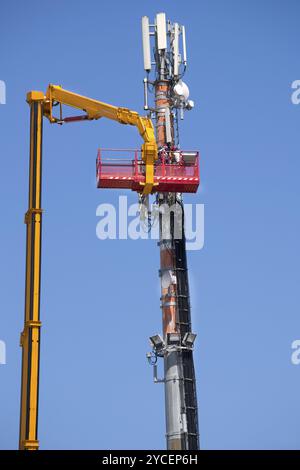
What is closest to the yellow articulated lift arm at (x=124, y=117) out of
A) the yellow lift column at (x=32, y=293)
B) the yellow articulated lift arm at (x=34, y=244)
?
the yellow articulated lift arm at (x=34, y=244)

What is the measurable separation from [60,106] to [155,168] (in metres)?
8.29

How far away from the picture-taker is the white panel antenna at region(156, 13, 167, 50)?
240 feet

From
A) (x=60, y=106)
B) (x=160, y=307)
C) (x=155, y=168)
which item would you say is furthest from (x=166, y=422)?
(x=60, y=106)

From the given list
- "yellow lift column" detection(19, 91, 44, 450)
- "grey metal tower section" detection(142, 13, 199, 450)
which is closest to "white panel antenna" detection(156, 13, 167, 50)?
"grey metal tower section" detection(142, 13, 199, 450)

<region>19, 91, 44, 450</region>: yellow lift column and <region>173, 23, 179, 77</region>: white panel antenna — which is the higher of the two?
<region>173, 23, 179, 77</region>: white panel antenna

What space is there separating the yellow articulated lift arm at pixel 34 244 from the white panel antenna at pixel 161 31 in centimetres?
843

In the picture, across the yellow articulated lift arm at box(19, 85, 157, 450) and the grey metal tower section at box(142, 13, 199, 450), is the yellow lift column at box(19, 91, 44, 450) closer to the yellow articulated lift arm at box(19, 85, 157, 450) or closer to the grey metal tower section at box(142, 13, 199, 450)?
the yellow articulated lift arm at box(19, 85, 157, 450)

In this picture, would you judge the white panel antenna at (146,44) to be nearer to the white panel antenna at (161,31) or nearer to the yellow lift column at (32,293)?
the white panel antenna at (161,31)

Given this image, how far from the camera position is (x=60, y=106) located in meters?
63.7

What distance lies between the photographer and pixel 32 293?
182ft

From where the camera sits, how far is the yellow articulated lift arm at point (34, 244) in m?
54.1

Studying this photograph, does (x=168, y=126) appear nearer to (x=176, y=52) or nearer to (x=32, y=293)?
(x=176, y=52)
